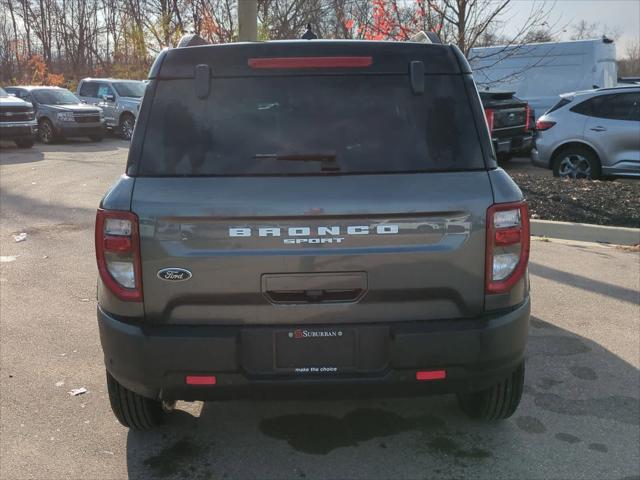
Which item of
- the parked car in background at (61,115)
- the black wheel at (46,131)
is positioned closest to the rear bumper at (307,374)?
the parked car in background at (61,115)

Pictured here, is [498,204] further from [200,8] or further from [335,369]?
[200,8]

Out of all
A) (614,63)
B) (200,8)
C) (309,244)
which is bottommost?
(309,244)

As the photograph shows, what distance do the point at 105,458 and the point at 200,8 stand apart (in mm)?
15419

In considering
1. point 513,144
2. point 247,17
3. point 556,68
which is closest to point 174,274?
point 247,17

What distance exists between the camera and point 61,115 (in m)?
19.5

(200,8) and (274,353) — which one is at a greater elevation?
(200,8)

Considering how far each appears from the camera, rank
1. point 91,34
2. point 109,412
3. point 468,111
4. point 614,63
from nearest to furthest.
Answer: point 468,111 < point 109,412 < point 614,63 < point 91,34

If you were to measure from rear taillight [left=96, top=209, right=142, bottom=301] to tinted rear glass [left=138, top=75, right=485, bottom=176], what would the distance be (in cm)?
24

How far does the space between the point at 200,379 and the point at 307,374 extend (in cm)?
45

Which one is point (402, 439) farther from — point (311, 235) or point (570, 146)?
point (570, 146)

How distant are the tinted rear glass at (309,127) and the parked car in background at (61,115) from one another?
60.3 ft

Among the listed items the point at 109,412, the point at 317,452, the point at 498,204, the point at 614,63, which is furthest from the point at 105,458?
the point at 614,63

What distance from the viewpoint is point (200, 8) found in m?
16.6

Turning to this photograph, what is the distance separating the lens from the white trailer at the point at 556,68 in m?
14.8
